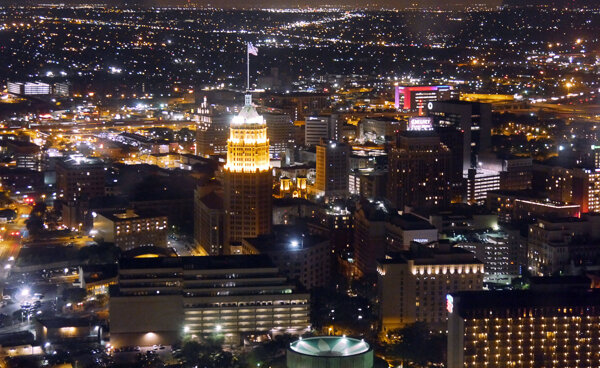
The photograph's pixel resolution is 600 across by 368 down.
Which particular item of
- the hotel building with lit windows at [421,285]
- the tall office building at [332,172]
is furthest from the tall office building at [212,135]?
the hotel building with lit windows at [421,285]

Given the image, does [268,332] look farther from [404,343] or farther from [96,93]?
[96,93]

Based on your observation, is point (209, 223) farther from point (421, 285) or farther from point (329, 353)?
point (329, 353)

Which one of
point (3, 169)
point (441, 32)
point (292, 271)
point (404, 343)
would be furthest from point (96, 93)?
point (404, 343)

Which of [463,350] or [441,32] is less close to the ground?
[441,32]

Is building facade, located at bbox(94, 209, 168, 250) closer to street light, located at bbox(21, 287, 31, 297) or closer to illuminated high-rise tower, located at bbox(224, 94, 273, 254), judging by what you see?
illuminated high-rise tower, located at bbox(224, 94, 273, 254)

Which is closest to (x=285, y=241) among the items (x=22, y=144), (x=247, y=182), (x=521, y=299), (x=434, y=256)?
(x=247, y=182)

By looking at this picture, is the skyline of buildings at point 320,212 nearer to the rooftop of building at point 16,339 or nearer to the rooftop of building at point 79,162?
the rooftop of building at point 16,339
